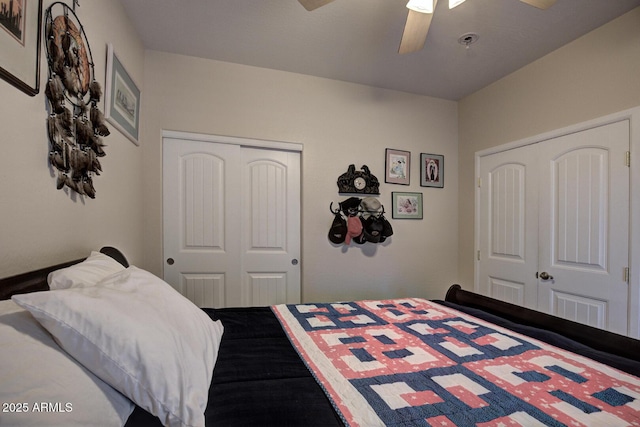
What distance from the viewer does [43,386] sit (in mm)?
509

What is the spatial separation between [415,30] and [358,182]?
145 centimetres

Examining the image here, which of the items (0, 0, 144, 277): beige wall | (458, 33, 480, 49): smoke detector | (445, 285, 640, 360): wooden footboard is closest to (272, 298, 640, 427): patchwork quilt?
(445, 285, 640, 360): wooden footboard

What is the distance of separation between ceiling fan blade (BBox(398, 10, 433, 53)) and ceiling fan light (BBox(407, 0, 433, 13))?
1.5 inches

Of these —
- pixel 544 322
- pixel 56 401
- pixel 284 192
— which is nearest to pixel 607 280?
pixel 544 322

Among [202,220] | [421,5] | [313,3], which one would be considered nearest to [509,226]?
[421,5]

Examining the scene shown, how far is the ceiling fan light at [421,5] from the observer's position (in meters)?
1.52

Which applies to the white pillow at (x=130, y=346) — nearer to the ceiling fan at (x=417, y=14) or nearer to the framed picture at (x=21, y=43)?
the framed picture at (x=21, y=43)

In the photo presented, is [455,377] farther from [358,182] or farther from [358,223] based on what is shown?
[358,182]

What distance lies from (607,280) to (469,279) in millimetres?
1227

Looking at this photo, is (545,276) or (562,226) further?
(545,276)

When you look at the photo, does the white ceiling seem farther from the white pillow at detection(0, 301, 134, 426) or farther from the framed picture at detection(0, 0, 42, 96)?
the white pillow at detection(0, 301, 134, 426)

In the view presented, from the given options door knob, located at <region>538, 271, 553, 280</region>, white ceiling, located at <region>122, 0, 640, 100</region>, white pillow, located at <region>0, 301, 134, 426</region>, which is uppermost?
white ceiling, located at <region>122, 0, 640, 100</region>

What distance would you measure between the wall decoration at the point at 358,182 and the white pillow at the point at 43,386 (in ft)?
7.98

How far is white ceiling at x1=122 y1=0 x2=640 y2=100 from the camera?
188cm
